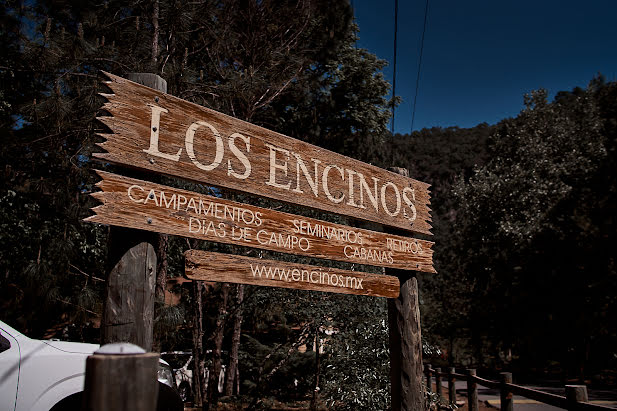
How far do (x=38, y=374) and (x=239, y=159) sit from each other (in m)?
2.70

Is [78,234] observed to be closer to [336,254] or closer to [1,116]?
[1,116]

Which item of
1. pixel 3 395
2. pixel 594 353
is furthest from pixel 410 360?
pixel 594 353

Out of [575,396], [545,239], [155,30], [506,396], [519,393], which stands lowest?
[506,396]

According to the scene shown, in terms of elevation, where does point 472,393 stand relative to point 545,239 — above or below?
below

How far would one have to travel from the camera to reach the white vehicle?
4.01 meters

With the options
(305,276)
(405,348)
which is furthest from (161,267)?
(305,276)

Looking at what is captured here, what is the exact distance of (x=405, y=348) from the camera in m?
4.68

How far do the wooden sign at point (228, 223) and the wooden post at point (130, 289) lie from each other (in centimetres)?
13

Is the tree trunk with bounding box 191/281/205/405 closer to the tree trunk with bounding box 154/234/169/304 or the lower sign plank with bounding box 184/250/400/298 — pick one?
the tree trunk with bounding box 154/234/169/304

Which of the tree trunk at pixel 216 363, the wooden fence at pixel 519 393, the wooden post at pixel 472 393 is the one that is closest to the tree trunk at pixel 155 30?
the tree trunk at pixel 216 363

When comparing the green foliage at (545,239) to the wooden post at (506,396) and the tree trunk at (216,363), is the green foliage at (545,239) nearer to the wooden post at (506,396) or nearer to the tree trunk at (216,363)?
the wooden post at (506,396)

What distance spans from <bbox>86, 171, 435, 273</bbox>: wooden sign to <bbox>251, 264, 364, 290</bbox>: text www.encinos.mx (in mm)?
151

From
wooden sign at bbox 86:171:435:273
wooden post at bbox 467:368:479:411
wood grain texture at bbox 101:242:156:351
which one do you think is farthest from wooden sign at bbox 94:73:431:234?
wooden post at bbox 467:368:479:411

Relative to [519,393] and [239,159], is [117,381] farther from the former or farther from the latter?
[519,393]
